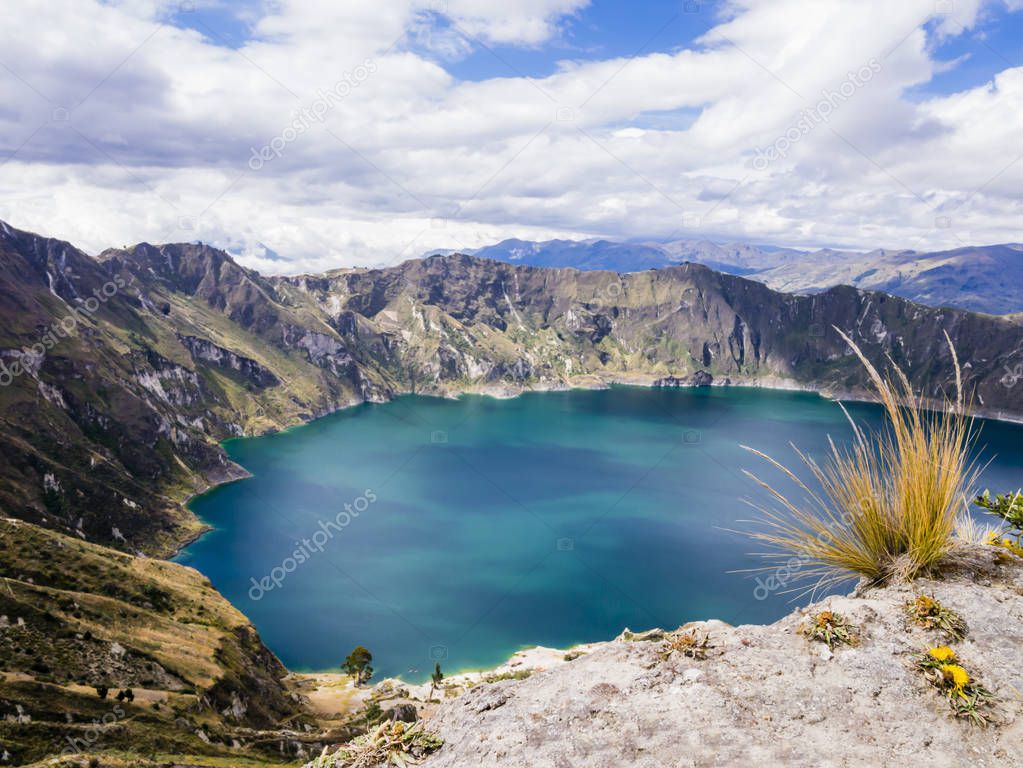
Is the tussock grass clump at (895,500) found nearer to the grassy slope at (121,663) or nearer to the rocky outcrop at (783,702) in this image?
the rocky outcrop at (783,702)

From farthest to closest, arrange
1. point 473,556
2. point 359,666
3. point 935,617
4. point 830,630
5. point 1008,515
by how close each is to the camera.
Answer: point 473,556 → point 359,666 → point 1008,515 → point 830,630 → point 935,617

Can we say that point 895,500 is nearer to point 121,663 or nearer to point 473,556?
point 121,663

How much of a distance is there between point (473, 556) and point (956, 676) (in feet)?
387

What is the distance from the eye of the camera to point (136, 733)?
4294cm

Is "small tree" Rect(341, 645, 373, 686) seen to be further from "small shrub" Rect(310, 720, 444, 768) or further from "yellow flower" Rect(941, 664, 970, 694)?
"yellow flower" Rect(941, 664, 970, 694)

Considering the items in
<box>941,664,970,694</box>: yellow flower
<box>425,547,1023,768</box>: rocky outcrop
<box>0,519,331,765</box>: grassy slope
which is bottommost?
<box>0,519,331,765</box>: grassy slope

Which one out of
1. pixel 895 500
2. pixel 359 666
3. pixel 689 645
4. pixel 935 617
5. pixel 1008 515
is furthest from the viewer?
pixel 359 666

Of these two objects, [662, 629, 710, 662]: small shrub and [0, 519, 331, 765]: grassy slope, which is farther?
[0, 519, 331, 765]: grassy slope

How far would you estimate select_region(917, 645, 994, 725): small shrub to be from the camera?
19.3ft

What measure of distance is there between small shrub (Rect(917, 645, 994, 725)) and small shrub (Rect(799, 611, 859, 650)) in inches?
27.8

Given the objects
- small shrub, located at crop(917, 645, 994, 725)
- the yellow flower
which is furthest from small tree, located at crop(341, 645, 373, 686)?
the yellow flower

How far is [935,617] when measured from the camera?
685 centimetres

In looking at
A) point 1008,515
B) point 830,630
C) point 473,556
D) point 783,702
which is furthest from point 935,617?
point 473,556

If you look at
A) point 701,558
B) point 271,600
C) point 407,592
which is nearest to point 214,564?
point 271,600
